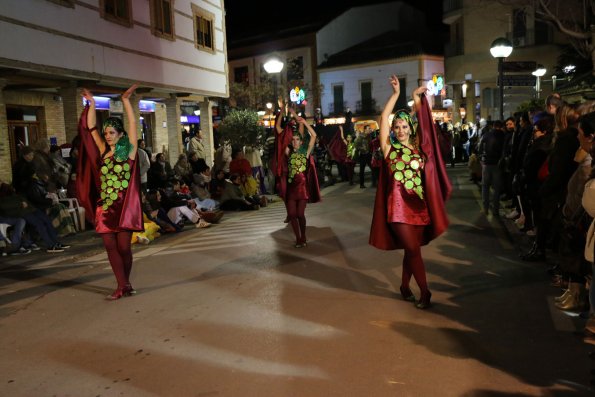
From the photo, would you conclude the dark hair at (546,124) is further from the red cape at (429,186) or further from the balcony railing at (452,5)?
the balcony railing at (452,5)

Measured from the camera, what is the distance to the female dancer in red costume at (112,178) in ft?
22.3

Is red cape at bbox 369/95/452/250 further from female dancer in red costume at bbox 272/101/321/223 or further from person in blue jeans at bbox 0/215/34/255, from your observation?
person in blue jeans at bbox 0/215/34/255

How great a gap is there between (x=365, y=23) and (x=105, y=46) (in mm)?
42057

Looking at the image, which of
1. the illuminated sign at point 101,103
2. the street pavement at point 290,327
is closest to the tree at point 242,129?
the illuminated sign at point 101,103

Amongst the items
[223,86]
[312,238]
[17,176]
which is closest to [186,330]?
[312,238]

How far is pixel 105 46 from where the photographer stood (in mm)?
15414

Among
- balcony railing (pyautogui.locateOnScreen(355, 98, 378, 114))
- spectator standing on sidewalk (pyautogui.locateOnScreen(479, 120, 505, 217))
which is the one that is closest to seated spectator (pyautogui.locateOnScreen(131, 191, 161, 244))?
spectator standing on sidewalk (pyautogui.locateOnScreen(479, 120, 505, 217))

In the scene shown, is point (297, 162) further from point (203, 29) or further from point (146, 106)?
point (146, 106)

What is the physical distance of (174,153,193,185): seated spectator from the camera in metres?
16.0

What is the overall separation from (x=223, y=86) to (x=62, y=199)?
11560 millimetres

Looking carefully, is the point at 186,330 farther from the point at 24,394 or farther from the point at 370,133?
the point at 370,133

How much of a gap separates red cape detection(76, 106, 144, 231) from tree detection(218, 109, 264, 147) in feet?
46.9

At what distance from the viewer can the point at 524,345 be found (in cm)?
503

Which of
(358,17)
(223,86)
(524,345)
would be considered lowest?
(524,345)
